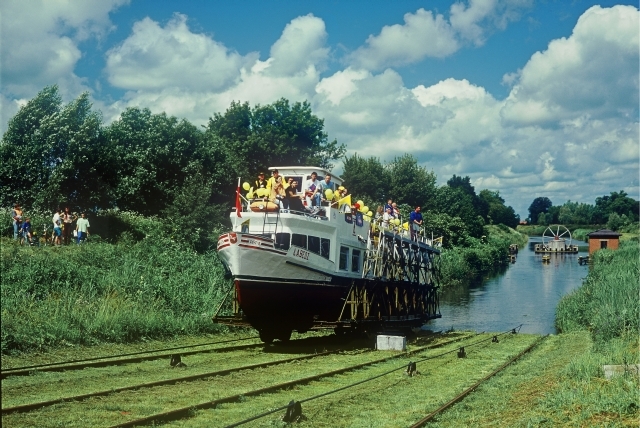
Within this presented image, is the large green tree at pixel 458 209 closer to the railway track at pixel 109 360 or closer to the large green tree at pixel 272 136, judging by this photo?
the large green tree at pixel 272 136

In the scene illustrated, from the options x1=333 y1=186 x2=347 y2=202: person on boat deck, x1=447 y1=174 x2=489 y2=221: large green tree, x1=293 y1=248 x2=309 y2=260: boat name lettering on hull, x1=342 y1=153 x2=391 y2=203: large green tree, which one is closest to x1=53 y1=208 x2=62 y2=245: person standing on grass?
x1=333 y1=186 x2=347 y2=202: person on boat deck

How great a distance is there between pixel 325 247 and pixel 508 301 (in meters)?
34.1

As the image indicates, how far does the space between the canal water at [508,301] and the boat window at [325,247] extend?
61.5ft

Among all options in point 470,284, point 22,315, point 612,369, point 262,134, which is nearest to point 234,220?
point 22,315

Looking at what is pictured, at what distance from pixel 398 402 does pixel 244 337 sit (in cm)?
1224

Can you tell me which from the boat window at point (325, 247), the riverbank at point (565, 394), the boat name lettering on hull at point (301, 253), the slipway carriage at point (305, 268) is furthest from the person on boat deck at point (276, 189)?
the riverbank at point (565, 394)

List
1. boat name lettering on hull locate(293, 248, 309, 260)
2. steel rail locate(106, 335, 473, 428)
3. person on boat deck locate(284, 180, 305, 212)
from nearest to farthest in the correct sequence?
1. steel rail locate(106, 335, 473, 428)
2. boat name lettering on hull locate(293, 248, 309, 260)
3. person on boat deck locate(284, 180, 305, 212)

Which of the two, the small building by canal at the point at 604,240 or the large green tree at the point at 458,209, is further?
the large green tree at the point at 458,209

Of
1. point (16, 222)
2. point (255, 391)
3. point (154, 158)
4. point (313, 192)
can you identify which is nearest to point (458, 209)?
point (154, 158)

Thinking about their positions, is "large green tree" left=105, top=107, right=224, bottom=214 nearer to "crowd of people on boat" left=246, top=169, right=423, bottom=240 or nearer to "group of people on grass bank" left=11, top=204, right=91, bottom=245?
"group of people on grass bank" left=11, top=204, right=91, bottom=245

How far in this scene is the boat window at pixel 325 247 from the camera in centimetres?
2077

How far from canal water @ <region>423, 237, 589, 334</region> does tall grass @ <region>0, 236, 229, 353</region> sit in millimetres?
17028

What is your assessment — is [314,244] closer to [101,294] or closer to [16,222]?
[101,294]

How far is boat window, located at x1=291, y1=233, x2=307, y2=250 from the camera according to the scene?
20.0 m
